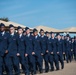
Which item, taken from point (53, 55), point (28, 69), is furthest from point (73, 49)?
point (28, 69)

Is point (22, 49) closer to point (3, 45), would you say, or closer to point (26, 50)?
point (26, 50)

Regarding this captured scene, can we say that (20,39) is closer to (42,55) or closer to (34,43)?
(34,43)

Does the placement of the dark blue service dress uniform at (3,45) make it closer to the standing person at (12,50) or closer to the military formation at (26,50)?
the military formation at (26,50)

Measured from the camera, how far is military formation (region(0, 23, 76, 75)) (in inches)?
469

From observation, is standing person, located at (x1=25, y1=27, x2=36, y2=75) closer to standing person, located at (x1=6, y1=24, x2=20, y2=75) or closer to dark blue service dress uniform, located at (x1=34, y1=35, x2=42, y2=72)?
dark blue service dress uniform, located at (x1=34, y1=35, x2=42, y2=72)

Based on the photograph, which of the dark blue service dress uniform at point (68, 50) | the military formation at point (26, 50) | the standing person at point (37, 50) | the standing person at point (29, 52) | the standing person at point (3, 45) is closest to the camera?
the standing person at point (3, 45)

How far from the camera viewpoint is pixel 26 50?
12.8 metres

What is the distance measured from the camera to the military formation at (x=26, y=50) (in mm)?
11922

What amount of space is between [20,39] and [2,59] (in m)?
1.08

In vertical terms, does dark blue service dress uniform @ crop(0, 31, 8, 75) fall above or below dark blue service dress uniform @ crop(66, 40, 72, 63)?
above

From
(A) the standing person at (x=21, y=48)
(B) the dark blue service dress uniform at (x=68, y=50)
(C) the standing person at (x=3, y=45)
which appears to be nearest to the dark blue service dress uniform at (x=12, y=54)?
(C) the standing person at (x=3, y=45)

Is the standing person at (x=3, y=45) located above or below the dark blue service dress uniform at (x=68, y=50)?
above

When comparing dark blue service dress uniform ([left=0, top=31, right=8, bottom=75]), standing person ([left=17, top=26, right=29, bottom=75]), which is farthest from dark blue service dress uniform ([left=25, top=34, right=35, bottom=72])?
dark blue service dress uniform ([left=0, top=31, right=8, bottom=75])

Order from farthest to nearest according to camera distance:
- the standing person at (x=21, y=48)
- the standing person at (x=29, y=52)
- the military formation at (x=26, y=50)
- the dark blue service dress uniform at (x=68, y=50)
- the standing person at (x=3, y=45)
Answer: the dark blue service dress uniform at (x=68, y=50) < the standing person at (x=29, y=52) < the standing person at (x=21, y=48) < the military formation at (x=26, y=50) < the standing person at (x=3, y=45)
